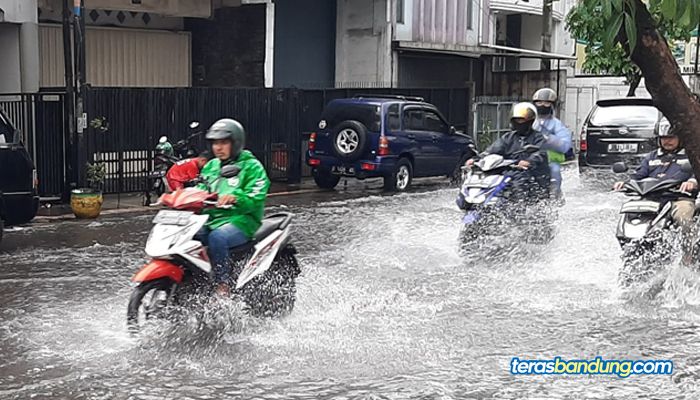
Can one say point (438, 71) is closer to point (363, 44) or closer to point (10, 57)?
point (363, 44)

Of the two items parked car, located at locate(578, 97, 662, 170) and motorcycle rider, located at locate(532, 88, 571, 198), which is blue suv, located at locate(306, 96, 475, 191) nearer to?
parked car, located at locate(578, 97, 662, 170)

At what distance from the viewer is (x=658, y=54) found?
3689mm

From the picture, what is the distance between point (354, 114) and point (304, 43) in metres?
6.66

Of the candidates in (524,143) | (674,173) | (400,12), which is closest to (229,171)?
(674,173)

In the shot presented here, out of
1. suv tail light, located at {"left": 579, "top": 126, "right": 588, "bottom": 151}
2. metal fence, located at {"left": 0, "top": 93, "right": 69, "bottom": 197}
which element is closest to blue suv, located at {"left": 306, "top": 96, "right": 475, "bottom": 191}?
suv tail light, located at {"left": 579, "top": 126, "right": 588, "bottom": 151}

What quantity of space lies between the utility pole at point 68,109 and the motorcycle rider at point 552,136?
727 cm

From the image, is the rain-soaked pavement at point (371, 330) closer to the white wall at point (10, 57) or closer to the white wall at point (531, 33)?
the white wall at point (10, 57)

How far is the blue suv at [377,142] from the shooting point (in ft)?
58.0

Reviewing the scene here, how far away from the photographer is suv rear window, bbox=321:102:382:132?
17766mm

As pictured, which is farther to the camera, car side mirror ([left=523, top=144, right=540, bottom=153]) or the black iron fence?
the black iron fence

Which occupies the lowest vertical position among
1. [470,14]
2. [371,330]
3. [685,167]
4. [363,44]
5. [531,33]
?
[371,330]

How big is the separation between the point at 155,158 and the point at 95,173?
3.14 ft

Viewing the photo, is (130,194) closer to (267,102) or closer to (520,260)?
(267,102)

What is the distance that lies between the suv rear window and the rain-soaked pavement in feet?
19.9
